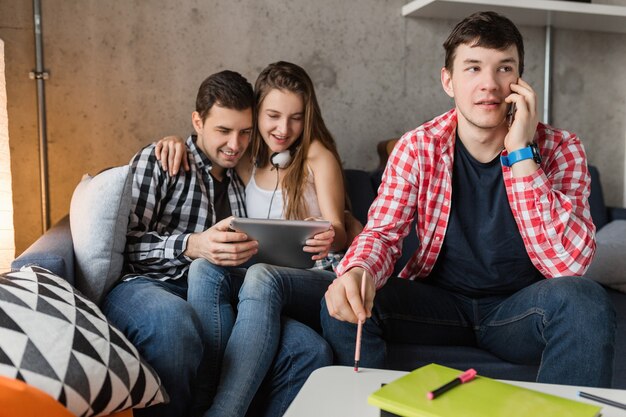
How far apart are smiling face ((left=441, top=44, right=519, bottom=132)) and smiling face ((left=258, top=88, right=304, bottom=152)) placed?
0.58m

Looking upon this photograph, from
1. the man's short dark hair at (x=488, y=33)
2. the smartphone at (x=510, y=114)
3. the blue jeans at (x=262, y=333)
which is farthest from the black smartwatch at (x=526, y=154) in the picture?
the blue jeans at (x=262, y=333)

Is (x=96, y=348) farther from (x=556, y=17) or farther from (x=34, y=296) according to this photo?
(x=556, y=17)

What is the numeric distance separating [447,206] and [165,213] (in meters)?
0.84

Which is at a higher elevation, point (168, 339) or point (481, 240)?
point (481, 240)

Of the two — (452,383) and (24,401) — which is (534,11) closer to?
(452,383)

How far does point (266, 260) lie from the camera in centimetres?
184

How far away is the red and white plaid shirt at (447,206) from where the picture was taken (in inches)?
58.5

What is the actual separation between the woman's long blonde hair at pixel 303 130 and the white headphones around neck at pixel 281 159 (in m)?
0.02

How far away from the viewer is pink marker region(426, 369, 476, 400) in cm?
85

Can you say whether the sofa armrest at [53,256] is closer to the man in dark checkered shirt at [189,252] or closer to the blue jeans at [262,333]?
the man in dark checkered shirt at [189,252]

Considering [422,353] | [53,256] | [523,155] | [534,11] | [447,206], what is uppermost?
[534,11]

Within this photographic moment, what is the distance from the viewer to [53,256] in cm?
158

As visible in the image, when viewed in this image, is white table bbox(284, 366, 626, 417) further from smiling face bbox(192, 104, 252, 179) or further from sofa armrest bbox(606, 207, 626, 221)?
sofa armrest bbox(606, 207, 626, 221)

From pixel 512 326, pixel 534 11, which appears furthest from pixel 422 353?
pixel 534 11
